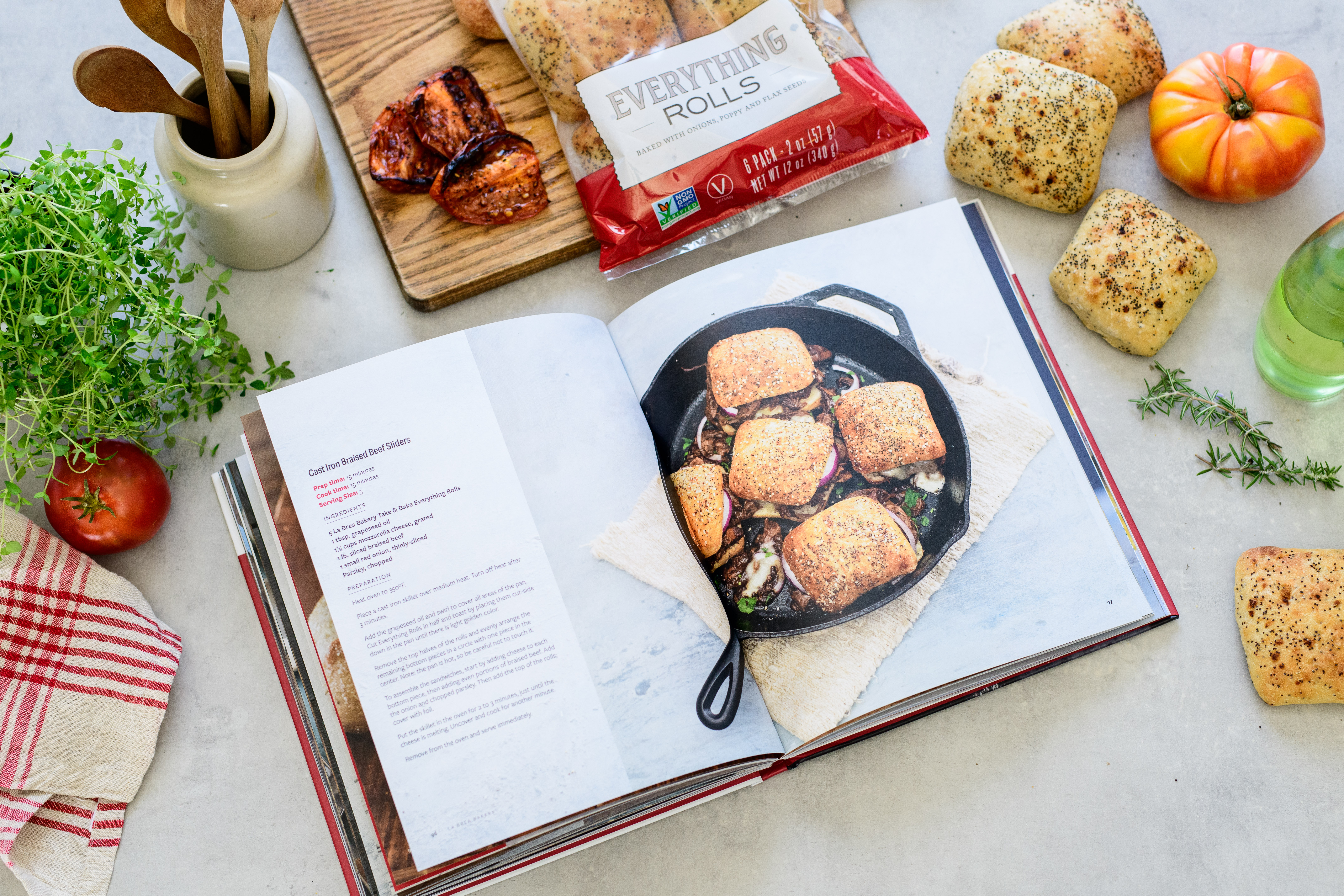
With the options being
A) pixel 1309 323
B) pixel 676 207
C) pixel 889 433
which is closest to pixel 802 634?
pixel 889 433

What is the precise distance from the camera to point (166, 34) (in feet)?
2.20

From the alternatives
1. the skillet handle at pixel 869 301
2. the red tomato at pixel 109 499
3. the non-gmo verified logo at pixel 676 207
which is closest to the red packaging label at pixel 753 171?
the non-gmo verified logo at pixel 676 207

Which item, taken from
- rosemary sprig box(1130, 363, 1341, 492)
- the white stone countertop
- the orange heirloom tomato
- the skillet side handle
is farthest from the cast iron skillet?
the orange heirloom tomato

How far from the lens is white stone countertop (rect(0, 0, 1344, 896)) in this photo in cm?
77

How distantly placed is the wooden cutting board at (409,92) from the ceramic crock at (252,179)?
72 mm

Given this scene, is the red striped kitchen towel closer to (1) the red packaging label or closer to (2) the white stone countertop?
(2) the white stone countertop

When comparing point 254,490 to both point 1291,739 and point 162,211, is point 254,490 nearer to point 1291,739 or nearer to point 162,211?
point 162,211

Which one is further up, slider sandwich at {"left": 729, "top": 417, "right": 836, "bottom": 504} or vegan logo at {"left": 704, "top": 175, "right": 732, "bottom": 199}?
vegan logo at {"left": 704, "top": 175, "right": 732, "bottom": 199}

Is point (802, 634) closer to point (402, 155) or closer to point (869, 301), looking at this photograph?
point (869, 301)

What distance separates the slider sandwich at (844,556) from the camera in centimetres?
75

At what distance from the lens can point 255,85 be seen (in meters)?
0.70

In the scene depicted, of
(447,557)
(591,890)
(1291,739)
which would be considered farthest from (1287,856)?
(447,557)

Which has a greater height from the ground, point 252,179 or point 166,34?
point 166,34

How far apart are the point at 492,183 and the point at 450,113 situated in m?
0.09
